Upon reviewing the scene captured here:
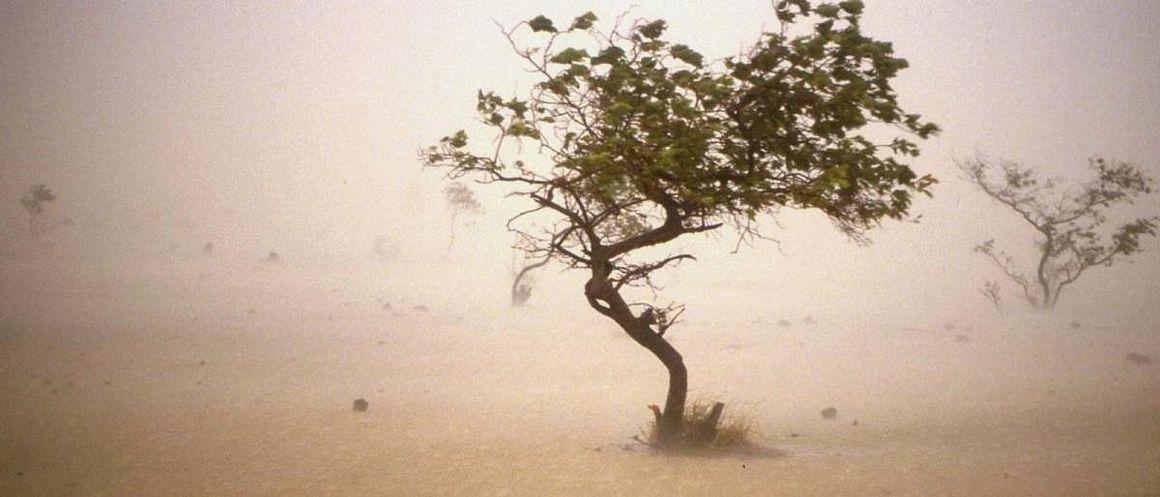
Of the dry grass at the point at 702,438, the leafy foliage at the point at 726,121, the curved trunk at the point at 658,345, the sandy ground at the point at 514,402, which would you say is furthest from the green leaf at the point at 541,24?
the dry grass at the point at 702,438

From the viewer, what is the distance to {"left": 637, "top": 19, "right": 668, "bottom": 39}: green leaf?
28.2 ft

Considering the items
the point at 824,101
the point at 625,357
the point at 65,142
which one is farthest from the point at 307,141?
the point at 824,101

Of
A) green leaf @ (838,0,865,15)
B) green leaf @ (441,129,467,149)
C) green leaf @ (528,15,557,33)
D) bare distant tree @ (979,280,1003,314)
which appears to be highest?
bare distant tree @ (979,280,1003,314)

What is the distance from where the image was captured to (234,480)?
8.88m

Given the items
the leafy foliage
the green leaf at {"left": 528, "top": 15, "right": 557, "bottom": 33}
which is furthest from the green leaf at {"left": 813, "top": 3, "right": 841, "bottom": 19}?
the green leaf at {"left": 528, "top": 15, "right": 557, "bottom": 33}

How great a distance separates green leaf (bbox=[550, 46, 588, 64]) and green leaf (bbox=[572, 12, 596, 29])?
288 mm

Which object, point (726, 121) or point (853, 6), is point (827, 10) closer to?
point (853, 6)

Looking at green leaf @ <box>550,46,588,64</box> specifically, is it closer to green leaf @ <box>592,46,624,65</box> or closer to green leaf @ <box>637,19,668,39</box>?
green leaf @ <box>592,46,624,65</box>

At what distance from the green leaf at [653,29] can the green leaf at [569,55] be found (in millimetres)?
830

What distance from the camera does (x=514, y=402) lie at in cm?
1545

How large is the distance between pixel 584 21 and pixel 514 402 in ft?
31.8

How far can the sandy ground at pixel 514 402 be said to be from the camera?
30.1 feet

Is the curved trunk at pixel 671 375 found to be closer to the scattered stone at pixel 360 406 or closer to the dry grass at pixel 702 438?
the dry grass at pixel 702 438


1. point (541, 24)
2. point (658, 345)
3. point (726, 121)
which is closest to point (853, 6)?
point (726, 121)
